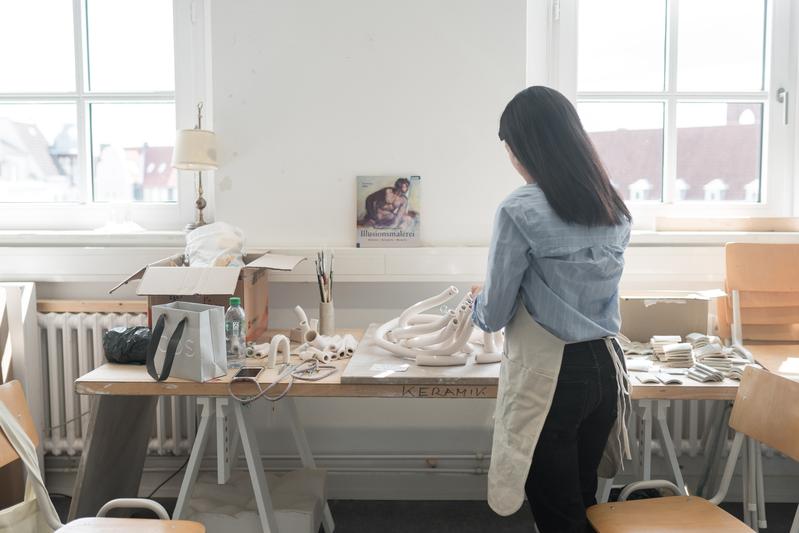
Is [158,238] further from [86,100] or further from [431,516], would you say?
[431,516]

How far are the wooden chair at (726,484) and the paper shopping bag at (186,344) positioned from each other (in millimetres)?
1101

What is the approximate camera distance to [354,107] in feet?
8.68

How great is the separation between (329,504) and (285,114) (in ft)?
5.20

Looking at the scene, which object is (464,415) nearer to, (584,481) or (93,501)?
(584,481)

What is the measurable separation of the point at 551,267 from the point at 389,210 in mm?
1204

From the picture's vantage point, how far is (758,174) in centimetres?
285

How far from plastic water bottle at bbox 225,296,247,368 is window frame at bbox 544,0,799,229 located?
1586mm

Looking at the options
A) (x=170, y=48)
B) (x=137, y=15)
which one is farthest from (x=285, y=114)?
(x=137, y=15)

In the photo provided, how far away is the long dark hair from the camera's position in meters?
1.50

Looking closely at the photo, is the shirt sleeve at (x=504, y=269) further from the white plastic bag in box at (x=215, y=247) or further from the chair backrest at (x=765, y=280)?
the chair backrest at (x=765, y=280)

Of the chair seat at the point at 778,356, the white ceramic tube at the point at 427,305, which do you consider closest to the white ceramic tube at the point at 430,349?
the white ceramic tube at the point at 427,305

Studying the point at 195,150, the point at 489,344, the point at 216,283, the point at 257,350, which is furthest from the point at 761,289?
the point at 195,150

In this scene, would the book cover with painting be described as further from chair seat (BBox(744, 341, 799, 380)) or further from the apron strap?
chair seat (BBox(744, 341, 799, 380))

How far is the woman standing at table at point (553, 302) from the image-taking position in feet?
4.95
